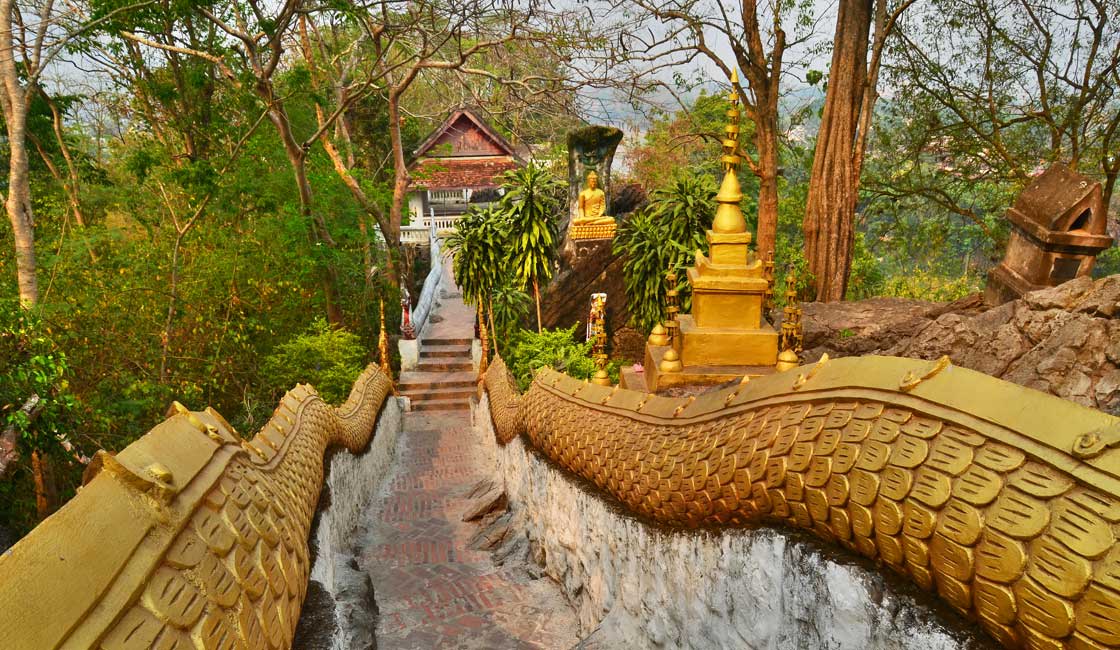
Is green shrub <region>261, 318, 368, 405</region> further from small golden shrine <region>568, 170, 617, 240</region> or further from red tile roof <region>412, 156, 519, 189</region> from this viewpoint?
red tile roof <region>412, 156, 519, 189</region>

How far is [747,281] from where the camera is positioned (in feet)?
15.9

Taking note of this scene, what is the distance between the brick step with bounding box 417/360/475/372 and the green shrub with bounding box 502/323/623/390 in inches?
95.8

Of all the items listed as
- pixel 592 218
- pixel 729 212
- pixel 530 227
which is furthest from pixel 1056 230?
pixel 592 218

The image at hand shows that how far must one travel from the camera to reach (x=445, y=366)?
14.6 metres

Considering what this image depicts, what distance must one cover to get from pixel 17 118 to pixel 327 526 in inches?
239

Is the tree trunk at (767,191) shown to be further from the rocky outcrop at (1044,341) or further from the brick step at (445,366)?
the brick step at (445,366)

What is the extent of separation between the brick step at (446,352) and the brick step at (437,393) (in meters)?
1.60

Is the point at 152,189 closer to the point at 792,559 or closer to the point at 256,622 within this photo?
the point at 256,622

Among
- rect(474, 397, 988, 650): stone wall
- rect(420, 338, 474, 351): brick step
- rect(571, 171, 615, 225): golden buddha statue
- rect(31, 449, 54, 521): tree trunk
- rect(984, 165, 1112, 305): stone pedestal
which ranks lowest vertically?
rect(420, 338, 474, 351): brick step

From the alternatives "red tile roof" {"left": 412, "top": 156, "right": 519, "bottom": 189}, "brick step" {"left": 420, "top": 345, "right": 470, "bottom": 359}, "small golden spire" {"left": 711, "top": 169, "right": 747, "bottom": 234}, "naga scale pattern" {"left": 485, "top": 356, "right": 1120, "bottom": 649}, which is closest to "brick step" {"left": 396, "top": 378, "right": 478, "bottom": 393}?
"brick step" {"left": 420, "top": 345, "right": 470, "bottom": 359}

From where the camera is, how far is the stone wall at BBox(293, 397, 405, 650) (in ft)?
8.60

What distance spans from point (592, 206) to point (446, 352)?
5143 millimetres

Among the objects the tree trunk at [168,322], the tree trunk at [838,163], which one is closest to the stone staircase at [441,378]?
the tree trunk at [168,322]

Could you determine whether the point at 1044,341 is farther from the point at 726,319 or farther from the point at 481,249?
the point at 481,249
